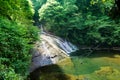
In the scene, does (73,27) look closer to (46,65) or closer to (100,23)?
(100,23)

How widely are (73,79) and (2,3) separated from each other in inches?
276

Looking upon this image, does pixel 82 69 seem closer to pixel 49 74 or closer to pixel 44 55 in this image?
pixel 49 74

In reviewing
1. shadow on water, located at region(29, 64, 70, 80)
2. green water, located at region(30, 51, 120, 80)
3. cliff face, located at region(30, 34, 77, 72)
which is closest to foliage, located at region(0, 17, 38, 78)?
shadow on water, located at region(29, 64, 70, 80)

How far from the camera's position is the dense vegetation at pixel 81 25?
26.8 m

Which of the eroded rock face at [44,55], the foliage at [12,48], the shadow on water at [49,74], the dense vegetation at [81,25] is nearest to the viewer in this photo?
the foliage at [12,48]

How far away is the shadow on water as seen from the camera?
567 inches

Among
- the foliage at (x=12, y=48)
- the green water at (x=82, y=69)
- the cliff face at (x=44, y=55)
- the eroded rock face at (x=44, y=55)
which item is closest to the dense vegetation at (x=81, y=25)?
the green water at (x=82, y=69)

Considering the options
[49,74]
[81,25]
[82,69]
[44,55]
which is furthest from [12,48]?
[81,25]

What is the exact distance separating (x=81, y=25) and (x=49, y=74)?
1408cm

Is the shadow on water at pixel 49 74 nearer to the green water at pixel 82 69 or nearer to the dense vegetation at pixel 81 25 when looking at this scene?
the green water at pixel 82 69

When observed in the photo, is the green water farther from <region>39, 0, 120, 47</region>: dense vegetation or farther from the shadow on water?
<region>39, 0, 120, 47</region>: dense vegetation

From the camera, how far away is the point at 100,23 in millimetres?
27406

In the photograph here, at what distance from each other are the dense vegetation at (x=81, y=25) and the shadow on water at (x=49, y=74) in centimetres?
1126

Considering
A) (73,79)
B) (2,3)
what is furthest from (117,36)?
(2,3)
